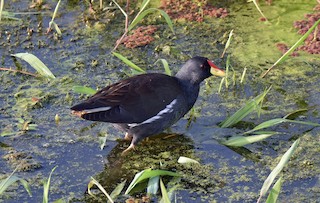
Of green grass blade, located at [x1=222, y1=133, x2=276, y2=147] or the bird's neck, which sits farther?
the bird's neck

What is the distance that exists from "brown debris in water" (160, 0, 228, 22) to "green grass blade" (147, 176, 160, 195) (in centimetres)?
251

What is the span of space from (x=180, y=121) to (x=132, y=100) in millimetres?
626

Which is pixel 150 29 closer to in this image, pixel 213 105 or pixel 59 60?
pixel 59 60

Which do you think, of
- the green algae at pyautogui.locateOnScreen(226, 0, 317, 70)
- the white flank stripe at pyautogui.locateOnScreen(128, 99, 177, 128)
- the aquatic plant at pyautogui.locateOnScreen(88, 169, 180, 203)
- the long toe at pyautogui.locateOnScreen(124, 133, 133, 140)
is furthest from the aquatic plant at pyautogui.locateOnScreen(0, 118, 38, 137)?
the green algae at pyautogui.locateOnScreen(226, 0, 317, 70)

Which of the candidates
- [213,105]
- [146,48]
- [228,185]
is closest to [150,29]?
[146,48]

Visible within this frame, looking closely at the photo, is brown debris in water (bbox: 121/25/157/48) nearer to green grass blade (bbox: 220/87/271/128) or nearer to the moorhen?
the moorhen

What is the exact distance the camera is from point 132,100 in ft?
16.1

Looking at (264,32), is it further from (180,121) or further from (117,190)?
(117,190)

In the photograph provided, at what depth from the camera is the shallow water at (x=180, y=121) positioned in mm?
4664

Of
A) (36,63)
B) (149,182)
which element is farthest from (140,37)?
(149,182)

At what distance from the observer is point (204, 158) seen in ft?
16.1

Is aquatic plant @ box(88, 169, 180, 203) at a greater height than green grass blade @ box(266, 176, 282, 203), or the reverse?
green grass blade @ box(266, 176, 282, 203)

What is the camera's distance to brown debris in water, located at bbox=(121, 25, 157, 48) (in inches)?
250

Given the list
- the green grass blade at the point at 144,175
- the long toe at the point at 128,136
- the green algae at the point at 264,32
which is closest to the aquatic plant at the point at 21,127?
the long toe at the point at 128,136
